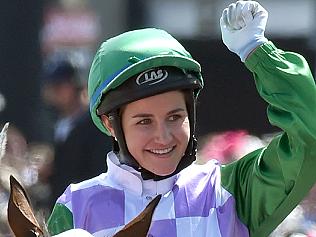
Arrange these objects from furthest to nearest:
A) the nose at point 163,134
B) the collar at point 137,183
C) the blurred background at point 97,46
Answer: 1. the blurred background at point 97,46
2. the collar at point 137,183
3. the nose at point 163,134

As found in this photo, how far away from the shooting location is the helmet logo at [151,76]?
9.21ft

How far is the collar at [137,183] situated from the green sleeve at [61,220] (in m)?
0.17

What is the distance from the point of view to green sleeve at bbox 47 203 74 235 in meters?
2.87

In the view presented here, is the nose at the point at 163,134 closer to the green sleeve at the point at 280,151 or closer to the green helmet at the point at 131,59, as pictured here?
the green helmet at the point at 131,59

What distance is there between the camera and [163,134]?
2799 mm

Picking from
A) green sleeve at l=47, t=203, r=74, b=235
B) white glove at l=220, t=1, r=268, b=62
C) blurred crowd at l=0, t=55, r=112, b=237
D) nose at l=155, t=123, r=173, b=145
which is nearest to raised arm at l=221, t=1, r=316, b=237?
white glove at l=220, t=1, r=268, b=62

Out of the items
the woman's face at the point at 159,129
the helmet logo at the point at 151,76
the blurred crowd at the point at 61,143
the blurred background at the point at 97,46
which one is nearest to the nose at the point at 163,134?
the woman's face at the point at 159,129

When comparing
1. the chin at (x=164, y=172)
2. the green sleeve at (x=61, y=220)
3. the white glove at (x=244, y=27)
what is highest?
the white glove at (x=244, y=27)

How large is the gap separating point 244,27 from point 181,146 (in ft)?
1.26

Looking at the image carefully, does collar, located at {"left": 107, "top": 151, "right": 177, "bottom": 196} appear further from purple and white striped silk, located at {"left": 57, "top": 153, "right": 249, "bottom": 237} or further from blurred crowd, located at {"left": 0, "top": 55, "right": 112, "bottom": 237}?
blurred crowd, located at {"left": 0, "top": 55, "right": 112, "bottom": 237}

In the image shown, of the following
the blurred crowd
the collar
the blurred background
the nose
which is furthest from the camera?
the blurred background

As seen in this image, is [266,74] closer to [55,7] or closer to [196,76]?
[196,76]

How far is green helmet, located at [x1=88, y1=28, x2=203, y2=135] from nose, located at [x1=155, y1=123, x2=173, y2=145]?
0.17 metres

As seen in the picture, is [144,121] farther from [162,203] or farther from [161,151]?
[162,203]
